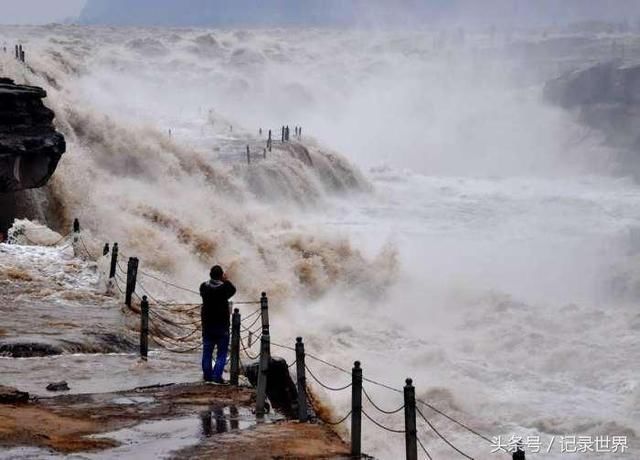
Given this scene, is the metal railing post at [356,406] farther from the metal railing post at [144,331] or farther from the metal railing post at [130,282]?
the metal railing post at [130,282]

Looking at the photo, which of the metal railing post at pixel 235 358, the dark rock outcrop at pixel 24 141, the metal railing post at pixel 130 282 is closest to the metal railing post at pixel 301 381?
the metal railing post at pixel 235 358

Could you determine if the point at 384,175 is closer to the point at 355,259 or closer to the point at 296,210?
the point at 296,210

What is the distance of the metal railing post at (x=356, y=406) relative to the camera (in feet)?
23.7

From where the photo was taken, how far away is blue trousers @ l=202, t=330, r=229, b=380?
9.48 m

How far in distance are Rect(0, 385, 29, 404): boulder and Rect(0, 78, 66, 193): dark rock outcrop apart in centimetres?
925

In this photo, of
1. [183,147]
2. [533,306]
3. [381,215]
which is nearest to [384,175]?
[381,215]

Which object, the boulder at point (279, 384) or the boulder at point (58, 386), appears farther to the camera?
the boulder at point (279, 384)

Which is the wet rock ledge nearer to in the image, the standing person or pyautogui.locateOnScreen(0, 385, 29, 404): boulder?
pyautogui.locateOnScreen(0, 385, 29, 404): boulder

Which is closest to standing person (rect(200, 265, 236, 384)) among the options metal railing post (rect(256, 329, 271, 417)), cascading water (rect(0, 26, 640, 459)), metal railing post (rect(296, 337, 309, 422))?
metal railing post (rect(256, 329, 271, 417))

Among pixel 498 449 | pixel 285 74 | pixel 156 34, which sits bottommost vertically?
pixel 498 449

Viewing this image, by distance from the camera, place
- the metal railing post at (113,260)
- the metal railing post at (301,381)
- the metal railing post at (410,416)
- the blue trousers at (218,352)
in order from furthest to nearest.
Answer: the metal railing post at (113,260) → the blue trousers at (218,352) → the metal railing post at (301,381) → the metal railing post at (410,416)

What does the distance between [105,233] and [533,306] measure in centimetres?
1237

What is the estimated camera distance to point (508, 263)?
30094 millimetres

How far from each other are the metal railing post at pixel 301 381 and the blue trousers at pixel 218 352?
144 cm
